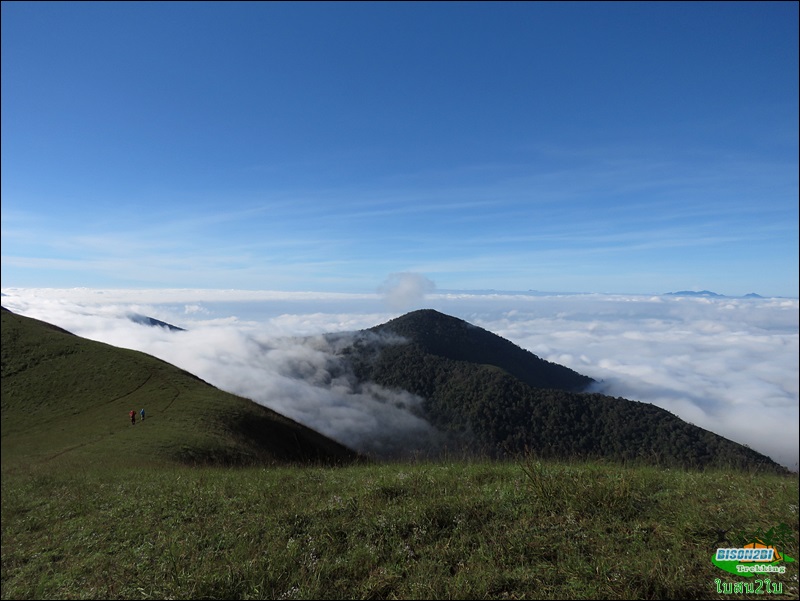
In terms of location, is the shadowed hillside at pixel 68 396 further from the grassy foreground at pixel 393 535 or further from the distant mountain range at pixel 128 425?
the grassy foreground at pixel 393 535

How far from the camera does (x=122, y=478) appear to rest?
944 centimetres

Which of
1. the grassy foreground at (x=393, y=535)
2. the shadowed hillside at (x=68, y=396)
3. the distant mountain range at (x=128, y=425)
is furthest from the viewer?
the distant mountain range at (x=128, y=425)

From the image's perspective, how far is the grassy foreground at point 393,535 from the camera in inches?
200

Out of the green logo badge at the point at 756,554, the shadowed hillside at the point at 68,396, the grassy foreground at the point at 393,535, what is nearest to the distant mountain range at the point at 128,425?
the shadowed hillside at the point at 68,396

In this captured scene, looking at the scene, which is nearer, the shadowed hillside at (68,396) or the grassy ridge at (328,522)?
the grassy ridge at (328,522)

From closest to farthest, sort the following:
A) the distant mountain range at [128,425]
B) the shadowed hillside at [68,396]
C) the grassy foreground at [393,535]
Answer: the grassy foreground at [393,535]
the shadowed hillside at [68,396]
the distant mountain range at [128,425]

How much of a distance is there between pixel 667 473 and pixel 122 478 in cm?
1268

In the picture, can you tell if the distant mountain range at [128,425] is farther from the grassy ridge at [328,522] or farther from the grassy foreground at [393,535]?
the grassy foreground at [393,535]

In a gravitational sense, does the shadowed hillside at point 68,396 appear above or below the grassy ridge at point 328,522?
above

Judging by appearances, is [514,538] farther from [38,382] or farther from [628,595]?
[38,382]

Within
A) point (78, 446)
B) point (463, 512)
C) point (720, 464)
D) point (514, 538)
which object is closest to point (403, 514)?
point (463, 512)

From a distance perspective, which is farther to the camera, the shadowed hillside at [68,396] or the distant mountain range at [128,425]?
the distant mountain range at [128,425]

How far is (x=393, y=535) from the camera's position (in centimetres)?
627

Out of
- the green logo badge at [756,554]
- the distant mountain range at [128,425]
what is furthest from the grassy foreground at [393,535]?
the distant mountain range at [128,425]
